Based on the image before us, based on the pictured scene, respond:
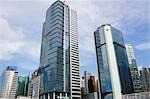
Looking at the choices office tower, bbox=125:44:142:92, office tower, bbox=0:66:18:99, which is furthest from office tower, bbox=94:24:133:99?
office tower, bbox=0:66:18:99

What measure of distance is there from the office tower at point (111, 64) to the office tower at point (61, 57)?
2614cm

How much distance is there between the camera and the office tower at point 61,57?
364 feet

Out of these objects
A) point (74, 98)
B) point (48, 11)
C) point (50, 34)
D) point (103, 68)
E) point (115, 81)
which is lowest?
point (74, 98)

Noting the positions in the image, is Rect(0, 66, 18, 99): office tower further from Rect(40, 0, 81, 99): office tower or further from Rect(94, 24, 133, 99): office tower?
Rect(94, 24, 133, 99): office tower

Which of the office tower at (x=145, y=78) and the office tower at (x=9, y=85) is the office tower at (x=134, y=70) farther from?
the office tower at (x=9, y=85)

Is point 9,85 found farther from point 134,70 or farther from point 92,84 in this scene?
point 134,70

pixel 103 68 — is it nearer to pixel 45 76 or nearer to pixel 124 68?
pixel 124 68

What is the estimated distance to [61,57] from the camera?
119 meters

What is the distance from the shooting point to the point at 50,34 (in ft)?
421

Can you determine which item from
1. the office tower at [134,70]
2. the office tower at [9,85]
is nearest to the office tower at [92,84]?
the office tower at [134,70]

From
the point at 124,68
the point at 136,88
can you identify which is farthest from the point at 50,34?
the point at 136,88

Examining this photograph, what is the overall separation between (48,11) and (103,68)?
70226mm

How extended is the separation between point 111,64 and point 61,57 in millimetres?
38419

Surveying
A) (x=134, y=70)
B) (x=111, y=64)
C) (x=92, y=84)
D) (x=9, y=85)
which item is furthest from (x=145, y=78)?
(x=9, y=85)
